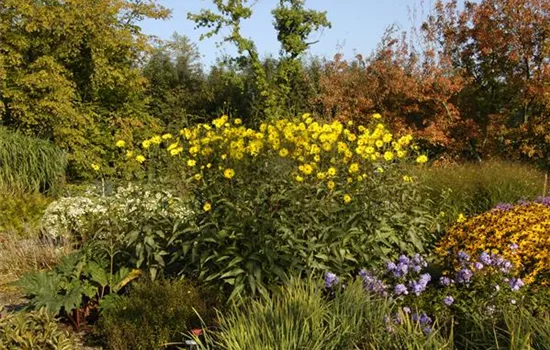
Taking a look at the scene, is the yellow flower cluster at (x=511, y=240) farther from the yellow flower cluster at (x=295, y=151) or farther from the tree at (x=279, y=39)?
the tree at (x=279, y=39)

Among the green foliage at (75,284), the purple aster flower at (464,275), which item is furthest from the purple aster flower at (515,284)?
the green foliage at (75,284)

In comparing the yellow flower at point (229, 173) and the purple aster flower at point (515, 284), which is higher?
the yellow flower at point (229, 173)

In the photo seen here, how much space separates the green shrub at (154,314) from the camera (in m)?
4.27

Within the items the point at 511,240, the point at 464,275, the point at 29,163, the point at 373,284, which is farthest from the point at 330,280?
the point at 29,163

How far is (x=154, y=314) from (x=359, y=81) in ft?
32.7

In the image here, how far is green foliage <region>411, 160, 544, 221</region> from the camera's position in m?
7.84

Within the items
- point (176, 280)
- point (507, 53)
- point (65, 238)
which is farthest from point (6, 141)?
point (507, 53)

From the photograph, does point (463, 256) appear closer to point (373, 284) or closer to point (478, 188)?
point (373, 284)

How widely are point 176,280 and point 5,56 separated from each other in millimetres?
8075

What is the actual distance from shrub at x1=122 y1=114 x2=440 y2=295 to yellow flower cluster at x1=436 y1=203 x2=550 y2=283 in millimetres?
392

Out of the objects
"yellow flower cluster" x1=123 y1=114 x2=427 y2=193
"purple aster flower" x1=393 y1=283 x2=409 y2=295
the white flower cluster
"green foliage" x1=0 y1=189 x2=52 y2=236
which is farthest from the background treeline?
"purple aster flower" x1=393 y1=283 x2=409 y2=295

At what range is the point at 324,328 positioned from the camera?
356 centimetres

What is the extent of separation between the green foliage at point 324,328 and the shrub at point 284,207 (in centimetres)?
76

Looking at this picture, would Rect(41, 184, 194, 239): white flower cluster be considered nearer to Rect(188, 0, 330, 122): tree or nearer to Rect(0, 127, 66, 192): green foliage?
Rect(0, 127, 66, 192): green foliage
